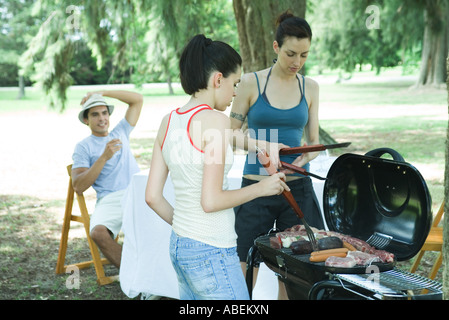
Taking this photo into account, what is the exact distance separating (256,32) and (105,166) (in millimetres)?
3640

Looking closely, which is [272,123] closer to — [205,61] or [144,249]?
[205,61]

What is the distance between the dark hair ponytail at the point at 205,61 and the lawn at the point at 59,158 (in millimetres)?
2722

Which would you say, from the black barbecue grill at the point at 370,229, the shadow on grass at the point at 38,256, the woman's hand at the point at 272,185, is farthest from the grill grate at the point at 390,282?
the shadow on grass at the point at 38,256

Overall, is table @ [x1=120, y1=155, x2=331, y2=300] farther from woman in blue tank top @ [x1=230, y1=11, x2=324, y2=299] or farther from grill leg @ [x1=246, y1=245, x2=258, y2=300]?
grill leg @ [x1=246, y1=245, x2=258, y2=300]

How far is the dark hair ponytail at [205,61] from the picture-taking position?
1.91 m

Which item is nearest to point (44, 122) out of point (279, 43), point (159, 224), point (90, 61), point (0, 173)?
point (0, 173)

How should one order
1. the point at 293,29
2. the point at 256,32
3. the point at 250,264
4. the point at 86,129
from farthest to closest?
the point at 86,129, the point at 256,32, the point at 293,29, the point at 250,264

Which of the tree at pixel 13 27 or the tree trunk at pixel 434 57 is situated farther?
the tree at pixel 13 27

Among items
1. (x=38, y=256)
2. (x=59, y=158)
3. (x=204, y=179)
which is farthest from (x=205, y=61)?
(x=59, y=158)

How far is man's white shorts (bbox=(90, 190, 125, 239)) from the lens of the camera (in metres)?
4.35

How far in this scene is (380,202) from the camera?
244 cm

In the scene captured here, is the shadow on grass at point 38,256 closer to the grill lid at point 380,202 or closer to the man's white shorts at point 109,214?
the man's white shorts at point 109,214

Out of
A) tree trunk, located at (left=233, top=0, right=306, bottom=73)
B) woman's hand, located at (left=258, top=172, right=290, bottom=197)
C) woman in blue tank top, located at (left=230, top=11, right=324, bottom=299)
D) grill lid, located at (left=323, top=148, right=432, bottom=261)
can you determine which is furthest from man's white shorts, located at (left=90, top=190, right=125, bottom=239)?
tree trunk, located at (left=233, top=0, right=306, bottom=73)

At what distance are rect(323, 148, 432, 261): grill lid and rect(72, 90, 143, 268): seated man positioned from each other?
215 cm
